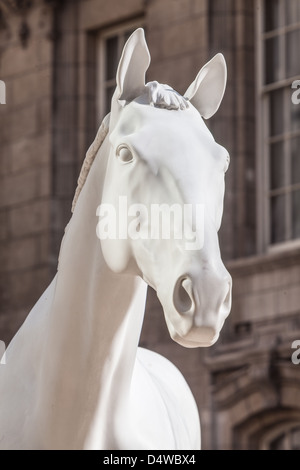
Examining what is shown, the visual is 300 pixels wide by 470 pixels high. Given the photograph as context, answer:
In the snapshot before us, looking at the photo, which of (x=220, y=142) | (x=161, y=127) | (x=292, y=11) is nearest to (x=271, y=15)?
(x=292, y=11)

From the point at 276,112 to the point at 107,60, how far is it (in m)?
2.76

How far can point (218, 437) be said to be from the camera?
17797mm

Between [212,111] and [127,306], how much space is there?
838 millimetres

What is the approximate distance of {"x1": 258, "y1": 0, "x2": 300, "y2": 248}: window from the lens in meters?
18.0

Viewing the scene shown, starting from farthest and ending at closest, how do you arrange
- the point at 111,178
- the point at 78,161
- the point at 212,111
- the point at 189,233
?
the point at 78,161 → the point at 212,111 → the point at 111,178 → the point at 189,233

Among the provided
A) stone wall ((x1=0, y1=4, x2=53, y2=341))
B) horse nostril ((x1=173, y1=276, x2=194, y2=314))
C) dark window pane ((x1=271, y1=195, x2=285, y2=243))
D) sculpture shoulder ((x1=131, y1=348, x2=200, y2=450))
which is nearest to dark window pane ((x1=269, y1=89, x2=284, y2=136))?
dark window pane ((x1=271, y1=195, x2=285, y2=243))

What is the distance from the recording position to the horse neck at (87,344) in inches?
229

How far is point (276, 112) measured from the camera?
60.1 feet

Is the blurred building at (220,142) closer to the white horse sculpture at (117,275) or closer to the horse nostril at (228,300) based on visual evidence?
the white horse sculpture at (117,275)

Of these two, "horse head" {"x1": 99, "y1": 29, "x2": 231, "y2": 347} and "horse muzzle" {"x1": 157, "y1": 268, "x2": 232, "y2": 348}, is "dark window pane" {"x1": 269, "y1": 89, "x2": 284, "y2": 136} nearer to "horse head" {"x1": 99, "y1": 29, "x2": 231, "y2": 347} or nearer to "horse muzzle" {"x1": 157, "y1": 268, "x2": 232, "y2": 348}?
"horse head" {"x1": 99, "y1": 29, "x2": 231, "y2": 347}

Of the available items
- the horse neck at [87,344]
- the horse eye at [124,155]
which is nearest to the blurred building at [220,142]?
the horse neck at [87,344]

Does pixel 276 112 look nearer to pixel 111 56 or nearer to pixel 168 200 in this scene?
pixel 111 56

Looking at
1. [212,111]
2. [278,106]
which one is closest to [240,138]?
[278,106]
